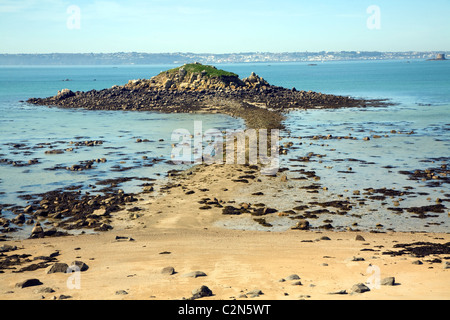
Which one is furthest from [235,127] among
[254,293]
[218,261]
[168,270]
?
[254,293]

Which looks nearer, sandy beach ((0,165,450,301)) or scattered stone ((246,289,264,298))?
scattered stone ((246,289,264,298))

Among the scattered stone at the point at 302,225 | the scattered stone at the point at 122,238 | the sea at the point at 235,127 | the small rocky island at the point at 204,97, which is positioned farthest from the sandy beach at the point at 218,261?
the small rocky island at the point at 204,97

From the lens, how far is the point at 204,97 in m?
83.1

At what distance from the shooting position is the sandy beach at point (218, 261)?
486 inches

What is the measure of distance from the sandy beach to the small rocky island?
126ft

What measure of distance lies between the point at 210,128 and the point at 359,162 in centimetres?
2211

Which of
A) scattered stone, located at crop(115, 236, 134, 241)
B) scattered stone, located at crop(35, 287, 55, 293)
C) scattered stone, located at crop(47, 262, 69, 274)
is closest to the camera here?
scattered stone, located at crop(35, 287, 55, 293)

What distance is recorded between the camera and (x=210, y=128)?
51.2 m

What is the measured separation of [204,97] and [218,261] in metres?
69.6

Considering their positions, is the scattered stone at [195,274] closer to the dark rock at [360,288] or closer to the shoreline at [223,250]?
the shoreline at [223,250]

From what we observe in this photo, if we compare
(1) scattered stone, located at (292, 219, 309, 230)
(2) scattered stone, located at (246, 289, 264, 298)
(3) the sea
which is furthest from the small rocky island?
(2) scattered stone, located at (246, 289, 264, 298)

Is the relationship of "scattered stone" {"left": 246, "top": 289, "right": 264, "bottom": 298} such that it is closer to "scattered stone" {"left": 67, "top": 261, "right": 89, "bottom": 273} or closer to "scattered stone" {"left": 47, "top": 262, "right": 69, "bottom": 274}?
"scattered stone" {"left": 67, "top": 261, "right": 89, "bottom": 273}

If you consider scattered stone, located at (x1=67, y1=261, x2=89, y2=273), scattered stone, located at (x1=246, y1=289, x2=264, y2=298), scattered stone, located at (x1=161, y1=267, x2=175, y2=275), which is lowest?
scattered stone, located at (x1=67, y1=261, x2=89, y2=273)

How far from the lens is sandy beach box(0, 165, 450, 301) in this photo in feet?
40.5
